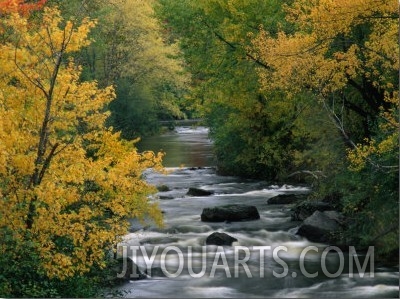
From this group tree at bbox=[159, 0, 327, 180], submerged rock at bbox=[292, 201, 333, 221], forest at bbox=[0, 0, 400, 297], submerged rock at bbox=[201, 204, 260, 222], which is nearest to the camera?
forest at bbox=[0, 0, 400, 297]

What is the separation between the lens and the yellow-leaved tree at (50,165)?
11.9 meters

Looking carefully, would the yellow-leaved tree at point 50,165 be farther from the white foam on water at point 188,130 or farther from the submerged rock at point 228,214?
the white foam on water at point 188,130

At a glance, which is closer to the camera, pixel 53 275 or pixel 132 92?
pixel 53 275

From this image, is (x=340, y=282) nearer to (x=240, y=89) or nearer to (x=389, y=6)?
(x=389, y=6)

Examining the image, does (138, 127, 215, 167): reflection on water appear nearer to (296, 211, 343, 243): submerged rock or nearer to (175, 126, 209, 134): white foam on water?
(175, 126, 209, 134): white foam on water

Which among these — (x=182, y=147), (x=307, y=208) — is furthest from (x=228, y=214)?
(x=182, y=147)

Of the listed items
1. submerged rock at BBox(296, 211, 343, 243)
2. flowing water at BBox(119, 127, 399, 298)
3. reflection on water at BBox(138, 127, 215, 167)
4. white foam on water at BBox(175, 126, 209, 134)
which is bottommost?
flowing water at BBox(119, 127, 399, 298)

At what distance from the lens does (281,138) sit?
101 feet

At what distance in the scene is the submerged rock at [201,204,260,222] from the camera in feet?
73.5

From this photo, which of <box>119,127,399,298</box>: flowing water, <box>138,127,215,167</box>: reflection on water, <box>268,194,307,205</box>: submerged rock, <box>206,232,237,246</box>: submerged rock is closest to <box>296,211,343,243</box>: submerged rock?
<box>119,127,399,298</box>: flowing water

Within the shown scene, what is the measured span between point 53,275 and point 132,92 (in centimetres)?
3482

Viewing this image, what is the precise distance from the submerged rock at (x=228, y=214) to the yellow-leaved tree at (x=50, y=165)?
8.93m

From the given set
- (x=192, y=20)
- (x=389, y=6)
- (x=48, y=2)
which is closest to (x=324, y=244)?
(x=389, y=6)

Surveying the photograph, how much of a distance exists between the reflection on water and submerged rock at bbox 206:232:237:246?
64.3ft
